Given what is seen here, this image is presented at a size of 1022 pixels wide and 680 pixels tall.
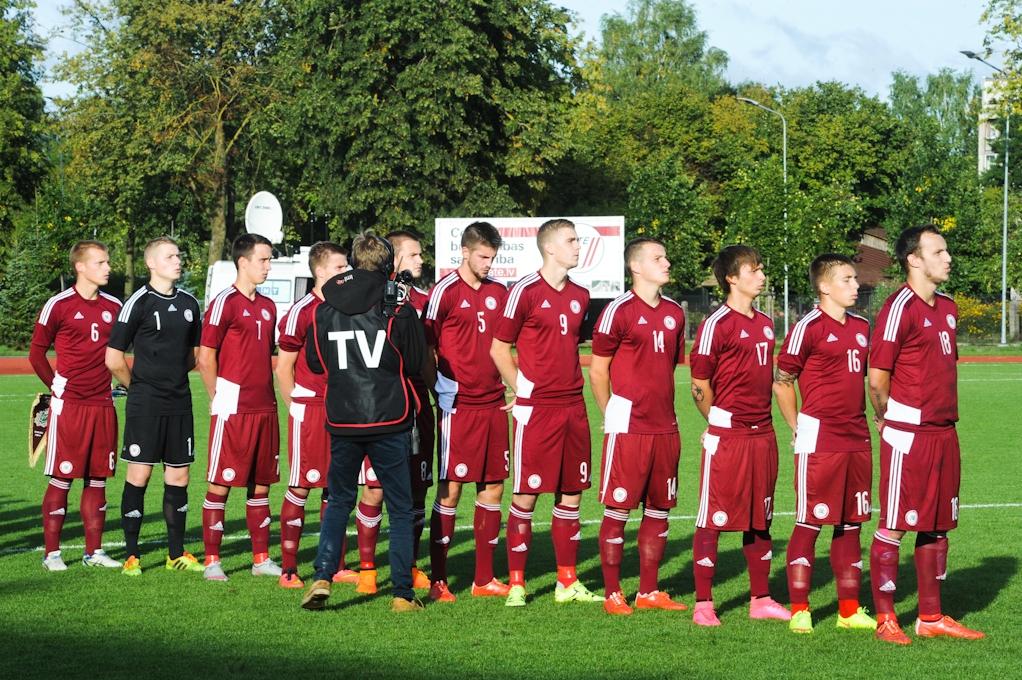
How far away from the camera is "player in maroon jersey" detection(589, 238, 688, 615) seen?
852 centimetres

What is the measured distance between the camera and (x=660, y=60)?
3378 inches

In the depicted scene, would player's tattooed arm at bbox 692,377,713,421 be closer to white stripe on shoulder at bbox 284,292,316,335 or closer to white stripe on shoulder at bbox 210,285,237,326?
white stripe on shoulder at bbox 284,292,316,335

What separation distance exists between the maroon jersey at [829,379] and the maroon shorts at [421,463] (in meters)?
2.54

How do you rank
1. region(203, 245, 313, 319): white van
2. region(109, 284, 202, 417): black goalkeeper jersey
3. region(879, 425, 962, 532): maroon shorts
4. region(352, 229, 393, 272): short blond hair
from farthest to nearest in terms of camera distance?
1. region(203, 245, 313, 319): white van
2. region(109, 284, 202, 417): black goalkeeper jersey
3. region(352, 229, 393, 272): short blond hair
4. region(879, 425, 962, 532): maroon shorts

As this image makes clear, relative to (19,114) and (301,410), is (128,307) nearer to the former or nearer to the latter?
(301,410)

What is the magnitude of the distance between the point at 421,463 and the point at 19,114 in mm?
47424

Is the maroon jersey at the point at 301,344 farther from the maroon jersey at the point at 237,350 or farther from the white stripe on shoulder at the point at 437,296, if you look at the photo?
the white stripe on shoulder at the point at 437,296

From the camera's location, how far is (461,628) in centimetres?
804

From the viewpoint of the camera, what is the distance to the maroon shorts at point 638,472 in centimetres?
850

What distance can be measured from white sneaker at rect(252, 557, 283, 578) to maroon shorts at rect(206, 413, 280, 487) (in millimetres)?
607

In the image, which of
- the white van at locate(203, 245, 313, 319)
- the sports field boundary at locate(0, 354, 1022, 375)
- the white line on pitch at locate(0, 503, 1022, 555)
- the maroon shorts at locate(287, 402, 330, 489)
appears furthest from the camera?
the sports field boundary at locate(0, 354, 1022, 375)

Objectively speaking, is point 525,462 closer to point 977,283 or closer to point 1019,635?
point 1019,635

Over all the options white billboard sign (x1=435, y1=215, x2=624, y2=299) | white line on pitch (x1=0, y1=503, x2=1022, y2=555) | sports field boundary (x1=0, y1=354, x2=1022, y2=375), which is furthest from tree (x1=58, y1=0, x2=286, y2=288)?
white line on pitch (x1=0, y1=503, x2=1022, y2=555)

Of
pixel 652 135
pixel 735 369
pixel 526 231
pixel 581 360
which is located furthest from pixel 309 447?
pixel 652 135
